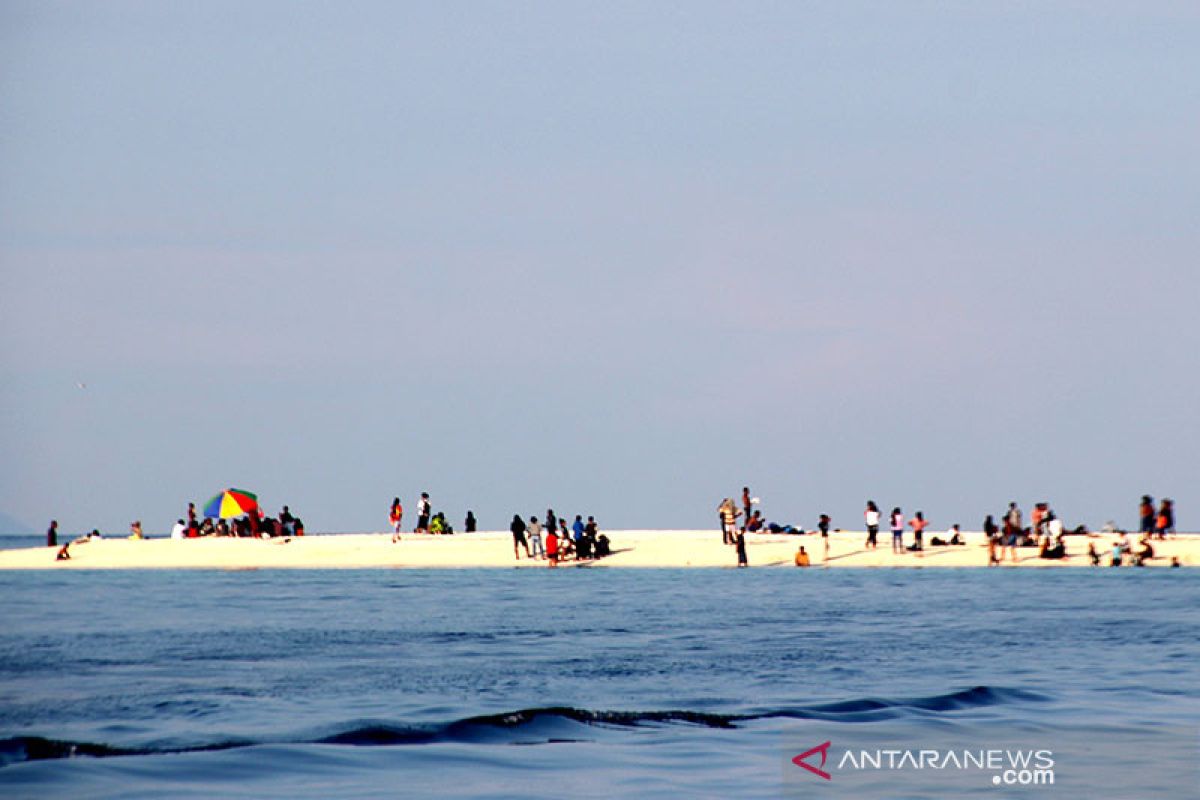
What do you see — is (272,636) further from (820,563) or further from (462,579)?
(820,563)

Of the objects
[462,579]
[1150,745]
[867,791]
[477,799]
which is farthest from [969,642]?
[462,579]

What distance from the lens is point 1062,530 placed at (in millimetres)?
60500

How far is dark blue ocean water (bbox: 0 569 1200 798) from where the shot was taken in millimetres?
15633

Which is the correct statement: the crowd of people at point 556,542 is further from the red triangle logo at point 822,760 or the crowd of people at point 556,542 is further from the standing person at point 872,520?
the red triangle logo at point 822,760

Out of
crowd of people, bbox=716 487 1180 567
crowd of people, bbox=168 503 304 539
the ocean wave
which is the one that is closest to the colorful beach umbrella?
crowd of people, bbox=168 503 304 539

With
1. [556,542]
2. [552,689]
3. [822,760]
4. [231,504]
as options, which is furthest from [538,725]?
[231,504]

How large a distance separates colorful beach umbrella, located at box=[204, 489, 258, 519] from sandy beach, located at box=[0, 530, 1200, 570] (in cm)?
127

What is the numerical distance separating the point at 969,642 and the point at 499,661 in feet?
31.6

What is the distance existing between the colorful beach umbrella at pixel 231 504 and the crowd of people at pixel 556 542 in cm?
1398

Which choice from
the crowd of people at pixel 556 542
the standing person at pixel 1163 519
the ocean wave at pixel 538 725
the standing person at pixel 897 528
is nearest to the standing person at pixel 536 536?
the crowd of people at pixel 556 542

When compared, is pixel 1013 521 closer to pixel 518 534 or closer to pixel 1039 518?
pixel 1039 518

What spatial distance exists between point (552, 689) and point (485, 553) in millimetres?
39812

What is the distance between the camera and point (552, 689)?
73.6 feet

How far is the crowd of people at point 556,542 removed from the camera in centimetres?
5922
